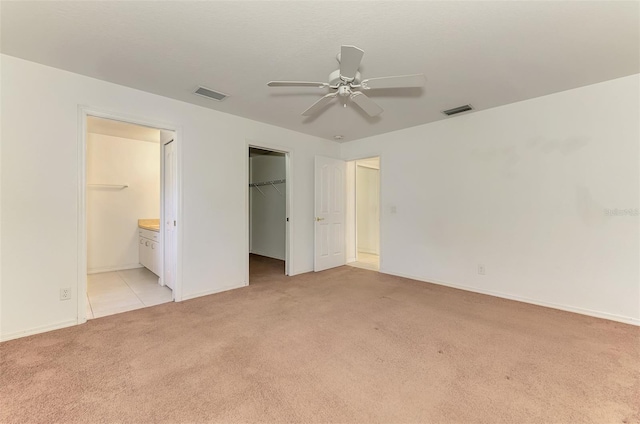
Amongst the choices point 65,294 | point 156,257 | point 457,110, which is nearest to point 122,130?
point 156,257

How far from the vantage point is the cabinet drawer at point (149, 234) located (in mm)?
4281

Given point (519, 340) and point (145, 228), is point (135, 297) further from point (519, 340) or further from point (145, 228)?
point (519, 340)

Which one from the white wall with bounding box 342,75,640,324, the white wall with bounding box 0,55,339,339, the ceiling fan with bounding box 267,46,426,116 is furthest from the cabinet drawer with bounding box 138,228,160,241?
the white wall with bounding box 342,75,640,324

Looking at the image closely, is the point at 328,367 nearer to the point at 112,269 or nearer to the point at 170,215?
the point at 170,215

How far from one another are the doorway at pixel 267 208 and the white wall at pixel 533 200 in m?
2.74

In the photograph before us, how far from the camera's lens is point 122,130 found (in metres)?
4.64

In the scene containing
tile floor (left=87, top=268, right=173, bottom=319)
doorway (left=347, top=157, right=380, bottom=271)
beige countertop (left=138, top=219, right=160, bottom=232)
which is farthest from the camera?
doorway (left=347, top=157, right=380, bottom=271)

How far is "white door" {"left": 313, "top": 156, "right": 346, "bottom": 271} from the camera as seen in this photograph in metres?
5.00

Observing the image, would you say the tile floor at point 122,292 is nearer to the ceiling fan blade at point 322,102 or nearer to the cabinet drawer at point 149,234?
the cabinet drawer at point 149,234

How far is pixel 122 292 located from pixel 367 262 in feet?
13.9

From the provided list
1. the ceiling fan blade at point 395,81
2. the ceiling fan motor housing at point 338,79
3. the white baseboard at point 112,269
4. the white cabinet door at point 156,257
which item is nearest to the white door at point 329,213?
the white cabinet door at point 156,257

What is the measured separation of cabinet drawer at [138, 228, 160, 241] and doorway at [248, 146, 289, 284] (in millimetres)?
1886

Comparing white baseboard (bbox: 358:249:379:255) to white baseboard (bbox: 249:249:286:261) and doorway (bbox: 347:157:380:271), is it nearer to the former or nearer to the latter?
doorway (bbox: 347:157:380:271)

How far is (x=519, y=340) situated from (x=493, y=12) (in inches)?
103
